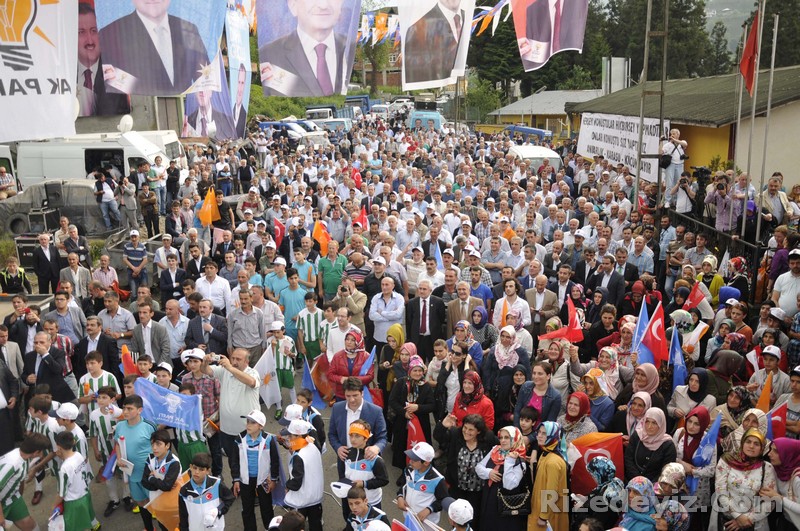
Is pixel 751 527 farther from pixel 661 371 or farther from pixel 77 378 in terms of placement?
pixel 77 378

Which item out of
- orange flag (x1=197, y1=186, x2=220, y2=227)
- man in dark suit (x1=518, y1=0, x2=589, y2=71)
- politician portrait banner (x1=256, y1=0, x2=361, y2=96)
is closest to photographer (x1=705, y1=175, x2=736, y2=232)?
man in dark suit (x1=518, y1=0, x2=589, y2=71)

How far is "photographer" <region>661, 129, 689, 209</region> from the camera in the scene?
14.5m

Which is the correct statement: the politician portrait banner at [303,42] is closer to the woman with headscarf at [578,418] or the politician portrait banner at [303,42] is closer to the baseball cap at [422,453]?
the woman with headscarf at [578,418]

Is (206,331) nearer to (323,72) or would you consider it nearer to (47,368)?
(47,368)

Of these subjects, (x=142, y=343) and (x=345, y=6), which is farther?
(x=345, y=6)

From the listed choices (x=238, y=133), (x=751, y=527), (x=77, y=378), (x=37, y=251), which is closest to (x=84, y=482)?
(x=77, y=378)

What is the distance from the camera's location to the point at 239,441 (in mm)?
6512

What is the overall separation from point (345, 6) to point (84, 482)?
8.30 metres

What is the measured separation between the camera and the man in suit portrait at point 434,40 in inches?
529

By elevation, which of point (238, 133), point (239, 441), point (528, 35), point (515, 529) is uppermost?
point (528, 35)

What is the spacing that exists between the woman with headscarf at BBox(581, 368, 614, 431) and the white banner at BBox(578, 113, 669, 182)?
424 inches

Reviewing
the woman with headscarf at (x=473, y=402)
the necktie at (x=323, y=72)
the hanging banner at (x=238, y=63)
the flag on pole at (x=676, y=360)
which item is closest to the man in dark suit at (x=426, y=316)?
the woman with headscarf at (x=473, y=402)

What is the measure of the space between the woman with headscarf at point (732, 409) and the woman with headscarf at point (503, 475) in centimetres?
176

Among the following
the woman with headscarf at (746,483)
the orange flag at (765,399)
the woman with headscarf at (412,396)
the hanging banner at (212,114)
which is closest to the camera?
the woman with headscarf at (746,483)
